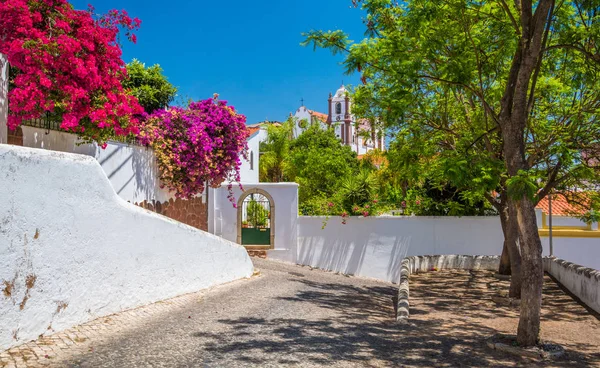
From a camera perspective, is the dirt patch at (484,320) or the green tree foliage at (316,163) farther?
the green tree foliage at (316,163)

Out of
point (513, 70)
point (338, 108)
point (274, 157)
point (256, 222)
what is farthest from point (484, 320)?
point (338, 108)

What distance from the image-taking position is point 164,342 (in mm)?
7551

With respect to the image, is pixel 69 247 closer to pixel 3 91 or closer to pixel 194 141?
pixel 3 91

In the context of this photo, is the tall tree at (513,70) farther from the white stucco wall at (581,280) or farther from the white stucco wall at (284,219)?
the white stucco wall at (284,219)

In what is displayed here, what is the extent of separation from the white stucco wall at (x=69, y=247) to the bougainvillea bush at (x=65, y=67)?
90.2 inches

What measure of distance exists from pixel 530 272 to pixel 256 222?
14.2 m

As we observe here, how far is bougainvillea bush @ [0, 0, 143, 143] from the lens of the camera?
31.1 feet

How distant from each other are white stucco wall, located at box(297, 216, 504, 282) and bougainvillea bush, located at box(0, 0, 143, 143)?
1029cm

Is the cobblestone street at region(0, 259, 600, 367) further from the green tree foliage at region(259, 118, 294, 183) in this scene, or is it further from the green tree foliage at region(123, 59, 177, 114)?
the green tree foliage at region(259, 118, 294, 183)

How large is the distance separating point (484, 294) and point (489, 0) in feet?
23.3

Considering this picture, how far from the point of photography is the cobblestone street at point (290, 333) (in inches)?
273

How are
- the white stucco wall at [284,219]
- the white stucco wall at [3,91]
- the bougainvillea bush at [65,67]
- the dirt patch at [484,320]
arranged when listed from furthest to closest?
the white stucco wall at [284,219]
the bougainvillea bush at [65,67]
the white stucco wall at [3,91]
the dirt patch at [484,320]

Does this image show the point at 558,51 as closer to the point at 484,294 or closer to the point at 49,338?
the point at 484,294

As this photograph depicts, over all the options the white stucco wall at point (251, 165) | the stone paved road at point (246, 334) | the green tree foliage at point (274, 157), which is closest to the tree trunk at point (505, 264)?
the stone paved road at point (246, 334)
